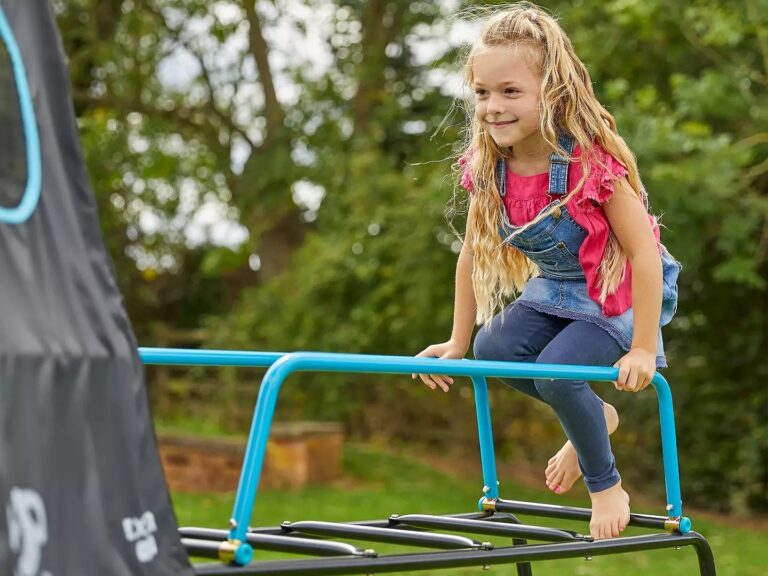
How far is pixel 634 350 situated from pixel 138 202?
11.3 meters

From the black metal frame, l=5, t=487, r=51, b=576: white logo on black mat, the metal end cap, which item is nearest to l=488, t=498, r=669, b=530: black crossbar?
the black metal frame

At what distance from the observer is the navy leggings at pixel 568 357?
9.21 ft

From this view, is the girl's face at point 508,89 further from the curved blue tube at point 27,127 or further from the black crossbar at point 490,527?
the curved blue tube at point 27,127

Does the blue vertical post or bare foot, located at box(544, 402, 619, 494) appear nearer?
the blue vertical post

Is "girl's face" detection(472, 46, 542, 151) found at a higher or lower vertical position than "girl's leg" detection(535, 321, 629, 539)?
higher

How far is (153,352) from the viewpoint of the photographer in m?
2.60

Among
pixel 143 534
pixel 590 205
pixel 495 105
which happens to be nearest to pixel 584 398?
pixel 590 205

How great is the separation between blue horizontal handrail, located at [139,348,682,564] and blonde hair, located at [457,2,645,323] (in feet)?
1.23

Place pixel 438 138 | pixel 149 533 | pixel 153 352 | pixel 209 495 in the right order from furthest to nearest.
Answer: pixel 438 138
pixel 209 495
pixel 153 352
pixel 149 533

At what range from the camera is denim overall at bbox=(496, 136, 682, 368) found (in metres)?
2.83

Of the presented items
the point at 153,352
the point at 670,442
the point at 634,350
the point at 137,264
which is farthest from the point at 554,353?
the point at 137,264

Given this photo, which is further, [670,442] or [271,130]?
[271,130]

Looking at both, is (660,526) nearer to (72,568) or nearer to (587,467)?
(587,467)

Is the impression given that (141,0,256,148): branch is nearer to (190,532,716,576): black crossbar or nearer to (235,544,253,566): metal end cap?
→ (190,532,716,576): black crossbar
